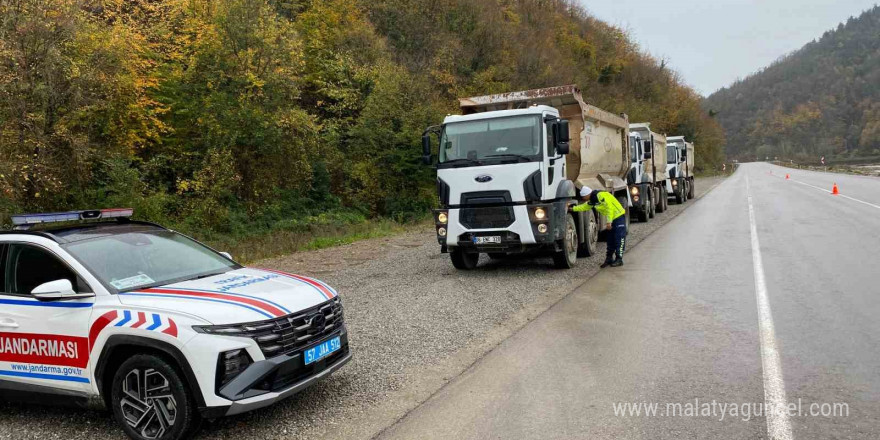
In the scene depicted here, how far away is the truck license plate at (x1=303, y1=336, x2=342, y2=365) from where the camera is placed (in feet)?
14.3

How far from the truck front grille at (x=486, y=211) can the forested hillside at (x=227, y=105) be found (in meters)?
8.88

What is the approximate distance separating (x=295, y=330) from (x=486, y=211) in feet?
21.1

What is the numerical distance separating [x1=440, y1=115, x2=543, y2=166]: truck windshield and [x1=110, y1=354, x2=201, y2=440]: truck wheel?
7094mm

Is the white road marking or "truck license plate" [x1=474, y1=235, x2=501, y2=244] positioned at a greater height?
"truck license plate" [x1=474, y1=235, x2=501, y2=244]

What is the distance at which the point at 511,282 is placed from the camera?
1009cm

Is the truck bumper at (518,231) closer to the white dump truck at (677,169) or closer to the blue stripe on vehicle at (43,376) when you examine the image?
the blue stripe on vehicle at (43,376)

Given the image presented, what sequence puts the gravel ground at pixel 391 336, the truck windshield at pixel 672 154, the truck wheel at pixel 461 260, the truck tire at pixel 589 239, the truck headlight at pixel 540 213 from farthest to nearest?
the truck windshield at pixel 672 154 < the truck tire at pixel 589 239 < the truck wheel at pixel 461 260 < the truck headlight at pixel 540 213 < the gravel ground at pixel 391 336

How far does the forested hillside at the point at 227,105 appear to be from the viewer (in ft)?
44.1

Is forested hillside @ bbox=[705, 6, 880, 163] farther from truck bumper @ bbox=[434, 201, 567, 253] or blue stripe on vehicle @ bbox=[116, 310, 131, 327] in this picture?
blue stripe on vehicle @ bbox=[116, 310, 131, 327]

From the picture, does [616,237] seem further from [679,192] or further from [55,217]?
[679,192]

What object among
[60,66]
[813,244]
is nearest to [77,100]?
[60,66]


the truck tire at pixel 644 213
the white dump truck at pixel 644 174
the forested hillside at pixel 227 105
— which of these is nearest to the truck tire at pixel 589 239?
the white dump truck at pixel 644 174

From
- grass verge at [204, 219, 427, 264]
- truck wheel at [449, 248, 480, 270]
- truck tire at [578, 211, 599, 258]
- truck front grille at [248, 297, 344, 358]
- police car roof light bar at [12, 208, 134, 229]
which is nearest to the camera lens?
truck front grille at [248, 297, 344, 358]

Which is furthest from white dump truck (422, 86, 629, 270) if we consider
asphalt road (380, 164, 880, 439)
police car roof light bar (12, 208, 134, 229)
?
police car roof light bar (12, 208, 134, 229)
